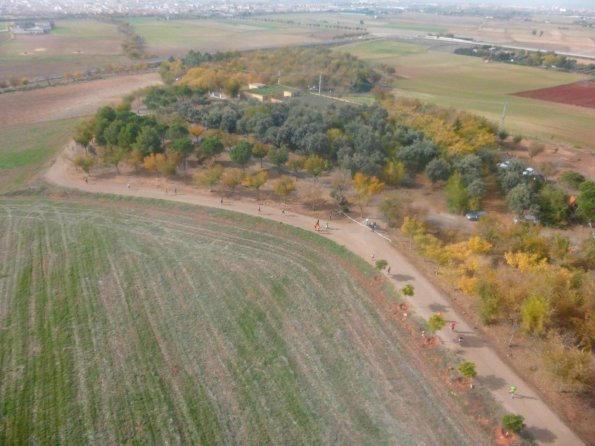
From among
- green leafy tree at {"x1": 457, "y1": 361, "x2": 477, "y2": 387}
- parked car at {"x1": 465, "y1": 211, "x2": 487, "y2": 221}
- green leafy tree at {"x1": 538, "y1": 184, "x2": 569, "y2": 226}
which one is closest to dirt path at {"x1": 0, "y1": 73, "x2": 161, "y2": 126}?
parked car at {"x1": 465, "y1": 211, "x2": 487, "y2": 221}

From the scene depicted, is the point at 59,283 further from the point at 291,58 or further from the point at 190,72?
the point at 291,58

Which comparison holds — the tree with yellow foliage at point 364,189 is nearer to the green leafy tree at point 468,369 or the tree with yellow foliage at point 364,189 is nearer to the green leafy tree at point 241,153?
the green leafy tree at point 241,153

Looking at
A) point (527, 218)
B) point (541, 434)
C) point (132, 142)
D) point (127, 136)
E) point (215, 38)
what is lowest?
point (541, 434)

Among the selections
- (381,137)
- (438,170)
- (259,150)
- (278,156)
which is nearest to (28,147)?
(259,150)

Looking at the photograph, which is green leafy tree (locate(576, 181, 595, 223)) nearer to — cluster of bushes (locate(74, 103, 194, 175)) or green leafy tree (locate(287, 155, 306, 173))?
green leafy tree (locate(287, 155, 306, 173))

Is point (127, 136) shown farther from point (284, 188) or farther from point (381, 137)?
point (381, 137)

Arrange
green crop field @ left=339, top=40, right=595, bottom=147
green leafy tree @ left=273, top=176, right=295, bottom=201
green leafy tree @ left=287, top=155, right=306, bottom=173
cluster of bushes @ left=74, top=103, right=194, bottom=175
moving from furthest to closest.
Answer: green crop field @ left=339, top=40, right=595, bottom=147
green leafy tree @ left=287, top=155, right=306, bottom=173
cluster of bushes @ left=74, top=103, right=194, bottom=175
green leafy tree @ left=273, top=176, right=295, bottom=201

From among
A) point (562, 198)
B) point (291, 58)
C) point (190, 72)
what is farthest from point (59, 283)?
point (291, 58)

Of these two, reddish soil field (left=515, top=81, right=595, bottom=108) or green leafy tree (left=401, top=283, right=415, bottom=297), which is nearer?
green leafy tree (left=401, top=283, right=415, bottom=297)
